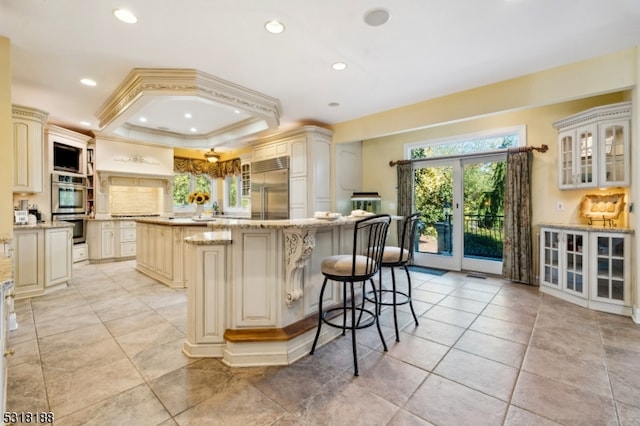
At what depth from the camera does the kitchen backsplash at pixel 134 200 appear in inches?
248

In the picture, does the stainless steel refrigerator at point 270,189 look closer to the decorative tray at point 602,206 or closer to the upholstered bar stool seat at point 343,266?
the upholstered bar stool seat at point 343,266

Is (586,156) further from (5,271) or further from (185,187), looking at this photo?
(185,187)

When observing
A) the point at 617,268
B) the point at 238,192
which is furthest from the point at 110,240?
the point at 617,268

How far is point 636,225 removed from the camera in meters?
2.88

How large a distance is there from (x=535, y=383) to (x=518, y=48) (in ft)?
9.46

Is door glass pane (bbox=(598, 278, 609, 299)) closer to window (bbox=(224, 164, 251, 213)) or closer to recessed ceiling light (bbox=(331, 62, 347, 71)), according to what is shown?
recessed ceiling light (bbox=(331, 62, 347, 71))

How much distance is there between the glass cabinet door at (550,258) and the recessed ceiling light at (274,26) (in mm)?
3940

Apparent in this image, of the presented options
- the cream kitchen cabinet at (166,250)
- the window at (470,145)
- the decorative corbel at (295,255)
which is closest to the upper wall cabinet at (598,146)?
the window at (470,145)

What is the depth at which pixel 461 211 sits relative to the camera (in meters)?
Answer: 4.86

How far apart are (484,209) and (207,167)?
6516mm

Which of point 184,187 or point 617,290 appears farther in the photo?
point 184,187

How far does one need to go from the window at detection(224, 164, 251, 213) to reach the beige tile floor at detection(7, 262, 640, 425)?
4.50m

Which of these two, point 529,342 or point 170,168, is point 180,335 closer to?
point 529,342

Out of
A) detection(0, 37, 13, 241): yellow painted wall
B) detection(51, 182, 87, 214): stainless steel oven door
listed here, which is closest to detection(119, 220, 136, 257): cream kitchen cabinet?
detection(51, 182, 87, 214): stainless steel oven door
